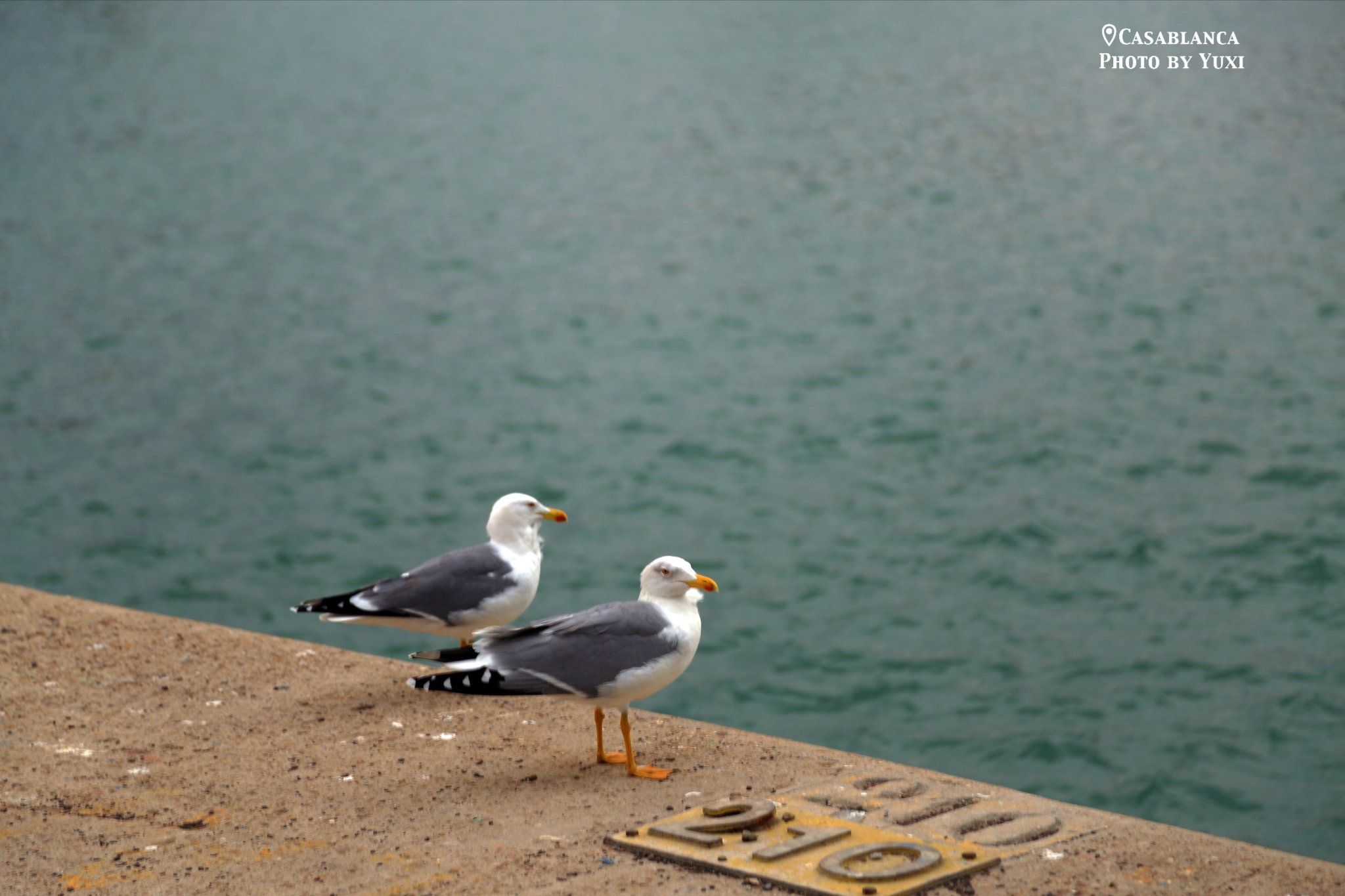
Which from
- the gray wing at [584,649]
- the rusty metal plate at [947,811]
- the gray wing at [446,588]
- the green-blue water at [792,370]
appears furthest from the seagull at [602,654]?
the green-blue water at [792,370]

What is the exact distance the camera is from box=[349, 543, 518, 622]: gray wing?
597cm

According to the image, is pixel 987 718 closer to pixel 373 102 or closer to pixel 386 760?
pixel 386 760

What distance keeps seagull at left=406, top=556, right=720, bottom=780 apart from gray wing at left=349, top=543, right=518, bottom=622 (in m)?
0.84

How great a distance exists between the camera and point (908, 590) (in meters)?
11.3

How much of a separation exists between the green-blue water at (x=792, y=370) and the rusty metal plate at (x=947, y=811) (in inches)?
152

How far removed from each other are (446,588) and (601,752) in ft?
4.07

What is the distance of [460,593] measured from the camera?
19.7ft

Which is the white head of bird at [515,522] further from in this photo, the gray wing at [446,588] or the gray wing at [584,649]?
the gray wing at [584,649]

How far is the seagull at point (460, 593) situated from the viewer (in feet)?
19.6

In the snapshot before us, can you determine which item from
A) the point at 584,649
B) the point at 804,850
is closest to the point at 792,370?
the point at 584,649

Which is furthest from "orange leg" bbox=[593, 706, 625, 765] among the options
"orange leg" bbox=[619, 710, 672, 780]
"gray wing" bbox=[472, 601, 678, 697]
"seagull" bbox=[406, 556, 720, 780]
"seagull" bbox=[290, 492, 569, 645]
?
"seagull" bbox=[290, 492, 569, 645]

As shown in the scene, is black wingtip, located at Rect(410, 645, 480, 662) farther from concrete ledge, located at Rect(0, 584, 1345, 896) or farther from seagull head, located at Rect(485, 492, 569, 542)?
seagull head, located at Rect(485, 492, 569, 542)

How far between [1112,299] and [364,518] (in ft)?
38.1

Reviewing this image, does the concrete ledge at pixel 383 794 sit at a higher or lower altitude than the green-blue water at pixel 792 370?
lower
